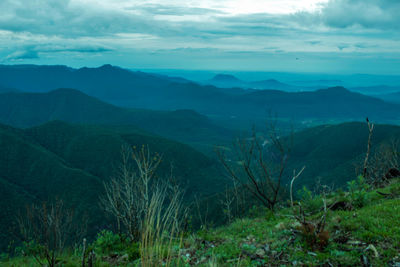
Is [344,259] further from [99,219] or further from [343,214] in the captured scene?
[99,219]

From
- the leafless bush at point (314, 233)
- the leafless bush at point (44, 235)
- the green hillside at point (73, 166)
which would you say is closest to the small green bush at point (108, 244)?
the leafless bush at point (44, 235)

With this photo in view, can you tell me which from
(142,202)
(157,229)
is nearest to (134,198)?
(142,202)

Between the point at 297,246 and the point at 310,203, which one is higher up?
the point at 297,246

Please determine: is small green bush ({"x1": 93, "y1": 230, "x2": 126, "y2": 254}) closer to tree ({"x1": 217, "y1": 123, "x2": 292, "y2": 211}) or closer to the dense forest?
the dense forest

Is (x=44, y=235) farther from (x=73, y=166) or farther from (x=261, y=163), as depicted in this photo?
(x=73, y=166)

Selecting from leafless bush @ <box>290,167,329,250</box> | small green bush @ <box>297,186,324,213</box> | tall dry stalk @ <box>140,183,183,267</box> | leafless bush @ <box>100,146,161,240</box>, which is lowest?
leafless bush @ <box>100,146,161,240</box>

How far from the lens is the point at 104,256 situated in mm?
7230

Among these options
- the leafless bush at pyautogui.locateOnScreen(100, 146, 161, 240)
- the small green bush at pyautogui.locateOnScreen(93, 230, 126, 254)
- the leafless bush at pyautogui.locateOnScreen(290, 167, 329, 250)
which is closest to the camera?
the leafless bush at pyautogui.locateOnScreen(290, 167, 329, 250)

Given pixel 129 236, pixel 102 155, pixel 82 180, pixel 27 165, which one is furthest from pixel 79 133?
pixel 129 236

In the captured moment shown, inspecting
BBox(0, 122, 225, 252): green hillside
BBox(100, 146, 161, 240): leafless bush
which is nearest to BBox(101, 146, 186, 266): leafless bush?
BBox(100, 146, 161, 240): leafless bush

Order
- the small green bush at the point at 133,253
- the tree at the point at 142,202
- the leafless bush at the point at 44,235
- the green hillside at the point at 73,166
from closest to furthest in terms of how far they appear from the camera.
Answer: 1. the tree at the point at 142,202
2. the leafless bush at the point at 44,235
3. the small green bush at the point at 133,253
4. the green hillside at the point at 73,166

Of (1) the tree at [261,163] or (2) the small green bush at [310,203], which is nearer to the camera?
(2) the small green bush at [310,203]

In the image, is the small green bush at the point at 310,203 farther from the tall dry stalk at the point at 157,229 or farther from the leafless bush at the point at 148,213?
the tall dry stalk at the point at 157,229

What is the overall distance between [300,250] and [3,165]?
115 metres
